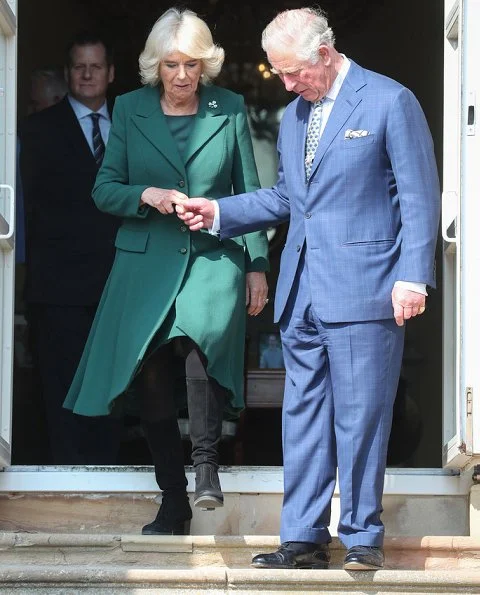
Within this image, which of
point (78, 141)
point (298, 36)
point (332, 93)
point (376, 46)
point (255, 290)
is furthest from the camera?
point (376, 46)

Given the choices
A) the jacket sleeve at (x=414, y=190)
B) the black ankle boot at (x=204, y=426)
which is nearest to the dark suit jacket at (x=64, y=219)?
the black ankle boot at (x=204, y=426)

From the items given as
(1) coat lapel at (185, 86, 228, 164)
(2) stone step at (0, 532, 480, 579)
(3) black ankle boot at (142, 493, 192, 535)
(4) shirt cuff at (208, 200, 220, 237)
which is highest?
(1) coat lapel at (185, 86, 228, 164)

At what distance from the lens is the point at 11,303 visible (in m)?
4.91

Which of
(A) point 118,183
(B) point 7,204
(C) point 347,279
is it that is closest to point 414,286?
(C) point 347,279

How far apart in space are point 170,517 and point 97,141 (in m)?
1.89

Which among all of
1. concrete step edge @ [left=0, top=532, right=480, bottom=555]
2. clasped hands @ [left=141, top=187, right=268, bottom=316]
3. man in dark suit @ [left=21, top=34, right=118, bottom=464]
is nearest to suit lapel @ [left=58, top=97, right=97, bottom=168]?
man in dark suit @ [left=21, top=34, right=118, bottom=464]

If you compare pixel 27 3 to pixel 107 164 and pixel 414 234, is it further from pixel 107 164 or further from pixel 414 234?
pixel 414 234

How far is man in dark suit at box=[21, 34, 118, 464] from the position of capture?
5887 mm

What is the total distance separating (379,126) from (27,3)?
380 centimetres

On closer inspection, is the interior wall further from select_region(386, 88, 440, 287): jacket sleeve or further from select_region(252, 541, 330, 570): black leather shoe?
select_region(386, 88, 440, 287): jacket sleeve

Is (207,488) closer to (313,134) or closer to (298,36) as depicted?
(313,134)

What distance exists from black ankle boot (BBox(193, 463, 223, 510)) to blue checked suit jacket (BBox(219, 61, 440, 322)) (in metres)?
0.58

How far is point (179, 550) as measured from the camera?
179 inches

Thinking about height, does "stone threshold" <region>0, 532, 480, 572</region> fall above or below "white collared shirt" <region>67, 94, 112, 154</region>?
below
